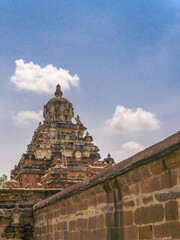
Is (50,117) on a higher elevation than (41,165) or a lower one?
higher

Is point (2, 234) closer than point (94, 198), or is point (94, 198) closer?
point (94, 198)

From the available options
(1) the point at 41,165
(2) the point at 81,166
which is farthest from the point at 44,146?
(2) the point at 81,166

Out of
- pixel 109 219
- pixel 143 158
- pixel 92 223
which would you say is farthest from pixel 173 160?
pixel 92 223

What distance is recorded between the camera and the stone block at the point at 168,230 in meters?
3.74

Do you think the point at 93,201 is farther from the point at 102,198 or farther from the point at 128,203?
the point at 128,203

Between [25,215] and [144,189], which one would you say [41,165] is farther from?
[144,189]

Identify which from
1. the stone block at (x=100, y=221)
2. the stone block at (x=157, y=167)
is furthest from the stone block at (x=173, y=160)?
the stone block at (x=100, y=221)

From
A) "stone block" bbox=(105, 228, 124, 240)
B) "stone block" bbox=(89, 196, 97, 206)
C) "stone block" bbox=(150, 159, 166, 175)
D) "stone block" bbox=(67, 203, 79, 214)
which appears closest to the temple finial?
"stone block" bbox=(67, 203, 79, 214)

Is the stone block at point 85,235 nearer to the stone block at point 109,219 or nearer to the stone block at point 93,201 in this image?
the stone block at point 93,201

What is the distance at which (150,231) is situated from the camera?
14.0 ft

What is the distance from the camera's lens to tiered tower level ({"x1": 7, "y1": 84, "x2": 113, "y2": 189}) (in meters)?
40.3

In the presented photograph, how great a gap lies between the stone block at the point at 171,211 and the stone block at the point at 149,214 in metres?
0.11

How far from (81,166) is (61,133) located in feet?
32.1

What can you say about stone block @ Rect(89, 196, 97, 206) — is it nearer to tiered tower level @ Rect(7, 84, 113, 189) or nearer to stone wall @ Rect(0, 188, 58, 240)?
stone wall @ Rect(0, 188, 58, 240)
